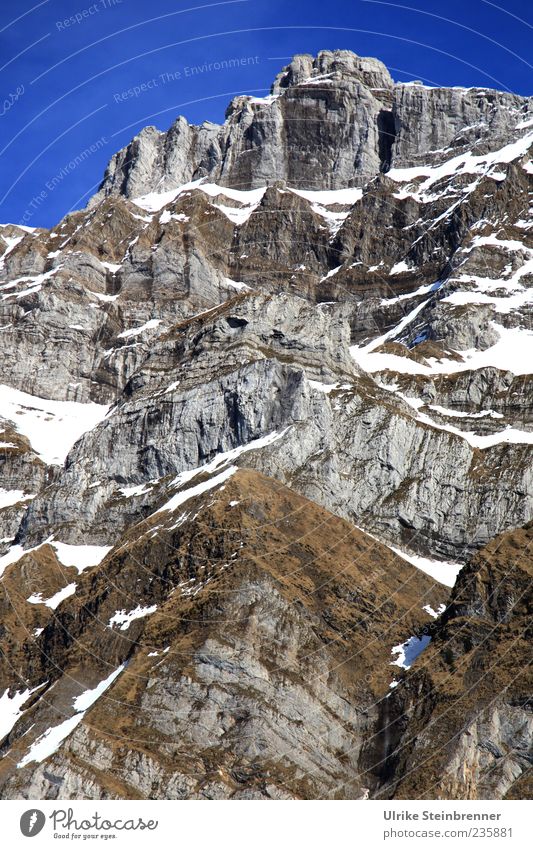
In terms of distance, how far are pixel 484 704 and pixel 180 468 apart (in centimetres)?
8155

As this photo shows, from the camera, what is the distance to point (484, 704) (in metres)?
113

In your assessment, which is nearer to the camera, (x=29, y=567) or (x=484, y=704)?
(x=484, y=704)

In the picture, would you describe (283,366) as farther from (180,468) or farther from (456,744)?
(456,744)

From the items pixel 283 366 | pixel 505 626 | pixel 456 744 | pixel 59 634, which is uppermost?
pixel 283 366
